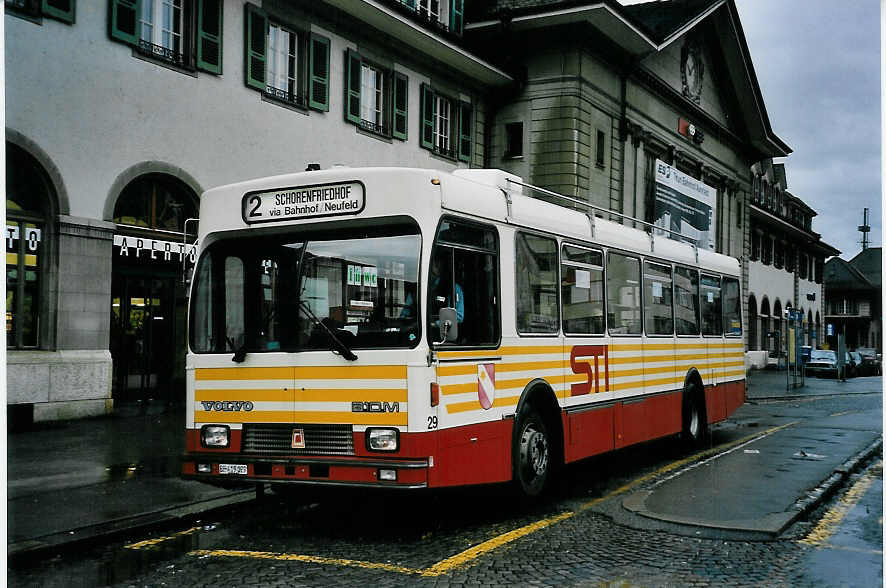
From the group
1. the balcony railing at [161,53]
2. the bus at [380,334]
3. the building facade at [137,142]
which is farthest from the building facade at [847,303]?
the bus at [380,334]

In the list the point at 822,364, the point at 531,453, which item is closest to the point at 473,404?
the point at 531,453

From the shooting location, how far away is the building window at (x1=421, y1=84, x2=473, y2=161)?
27.0 m

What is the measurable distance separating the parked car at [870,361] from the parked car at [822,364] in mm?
7314

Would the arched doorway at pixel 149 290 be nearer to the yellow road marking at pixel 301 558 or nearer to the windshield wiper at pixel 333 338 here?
the windshield wiper at pixel 333 338

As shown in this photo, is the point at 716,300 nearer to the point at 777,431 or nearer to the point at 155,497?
the point at 777,431

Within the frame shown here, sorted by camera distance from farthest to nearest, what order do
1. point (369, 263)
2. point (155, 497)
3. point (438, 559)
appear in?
1. point (155, 497)
2. point (369, 263)
3. point (438, 559)

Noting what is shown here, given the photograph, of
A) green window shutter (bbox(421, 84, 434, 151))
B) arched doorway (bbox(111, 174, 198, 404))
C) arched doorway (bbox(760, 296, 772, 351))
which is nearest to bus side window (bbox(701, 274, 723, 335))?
arched doorway (bbox(111, 174, 198, 404))

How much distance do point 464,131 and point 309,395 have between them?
22158mm

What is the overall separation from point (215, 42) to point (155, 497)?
12001 millimetres

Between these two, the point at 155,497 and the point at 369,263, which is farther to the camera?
the point at 155,497

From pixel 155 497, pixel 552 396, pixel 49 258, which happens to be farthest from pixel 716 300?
pixel 49 258

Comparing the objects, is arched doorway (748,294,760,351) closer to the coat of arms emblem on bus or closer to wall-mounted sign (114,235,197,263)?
wall-mounted sign (114,235,197,263)

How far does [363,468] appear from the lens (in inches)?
307

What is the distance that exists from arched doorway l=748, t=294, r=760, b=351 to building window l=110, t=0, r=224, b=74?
3972 centimetres
